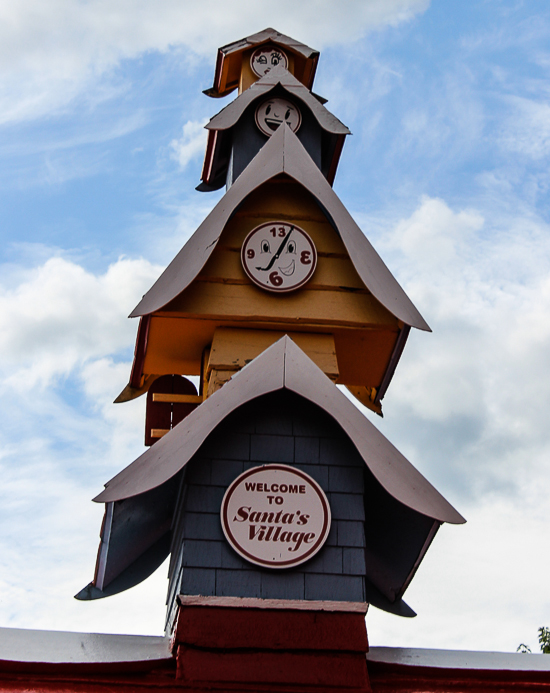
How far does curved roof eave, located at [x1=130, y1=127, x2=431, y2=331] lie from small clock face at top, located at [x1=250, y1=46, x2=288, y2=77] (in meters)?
3.60

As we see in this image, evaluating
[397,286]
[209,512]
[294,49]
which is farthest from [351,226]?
[294,49]

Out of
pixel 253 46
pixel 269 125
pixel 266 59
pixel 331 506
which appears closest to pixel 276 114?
pixel 269 125

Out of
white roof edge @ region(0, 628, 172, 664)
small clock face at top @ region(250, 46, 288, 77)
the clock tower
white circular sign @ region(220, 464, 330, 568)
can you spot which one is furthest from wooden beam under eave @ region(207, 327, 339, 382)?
small clock face at top @ region(250, 46, 288, 77)

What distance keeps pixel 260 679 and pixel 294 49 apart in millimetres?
8727

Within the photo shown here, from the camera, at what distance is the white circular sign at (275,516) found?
5266mm

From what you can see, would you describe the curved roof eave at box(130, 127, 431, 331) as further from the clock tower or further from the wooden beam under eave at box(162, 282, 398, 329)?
the wooden beam under eave at box(162, 282, 398, 329)

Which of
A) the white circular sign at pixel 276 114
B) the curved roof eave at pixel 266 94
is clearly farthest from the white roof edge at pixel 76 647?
the white circular sign at pixel 276 114

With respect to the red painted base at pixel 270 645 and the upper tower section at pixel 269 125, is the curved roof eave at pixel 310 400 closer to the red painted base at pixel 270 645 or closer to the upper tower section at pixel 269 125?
the red painted base at pixel 270 645

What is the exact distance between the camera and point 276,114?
9.73m

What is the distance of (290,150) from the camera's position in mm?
7812

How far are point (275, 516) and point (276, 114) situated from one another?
5805 mm

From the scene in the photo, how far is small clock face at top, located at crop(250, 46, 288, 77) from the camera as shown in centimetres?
1118

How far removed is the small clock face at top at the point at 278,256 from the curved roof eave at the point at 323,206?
313 mm

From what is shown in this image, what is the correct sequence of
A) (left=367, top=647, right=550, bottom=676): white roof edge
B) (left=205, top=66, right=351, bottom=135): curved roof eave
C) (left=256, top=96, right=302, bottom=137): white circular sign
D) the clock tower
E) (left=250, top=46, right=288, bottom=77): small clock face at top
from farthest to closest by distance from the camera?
(left=250, top=46, right=288, bottom=77): small clock face at top → (left=256, top=96, right=302, bottom=137): white circular sign → (left=205, top=66, right=351, bottom=135): curved roof eave → (left=367, top=647, right=550, bottom=676): white roof edge → the clock tower
